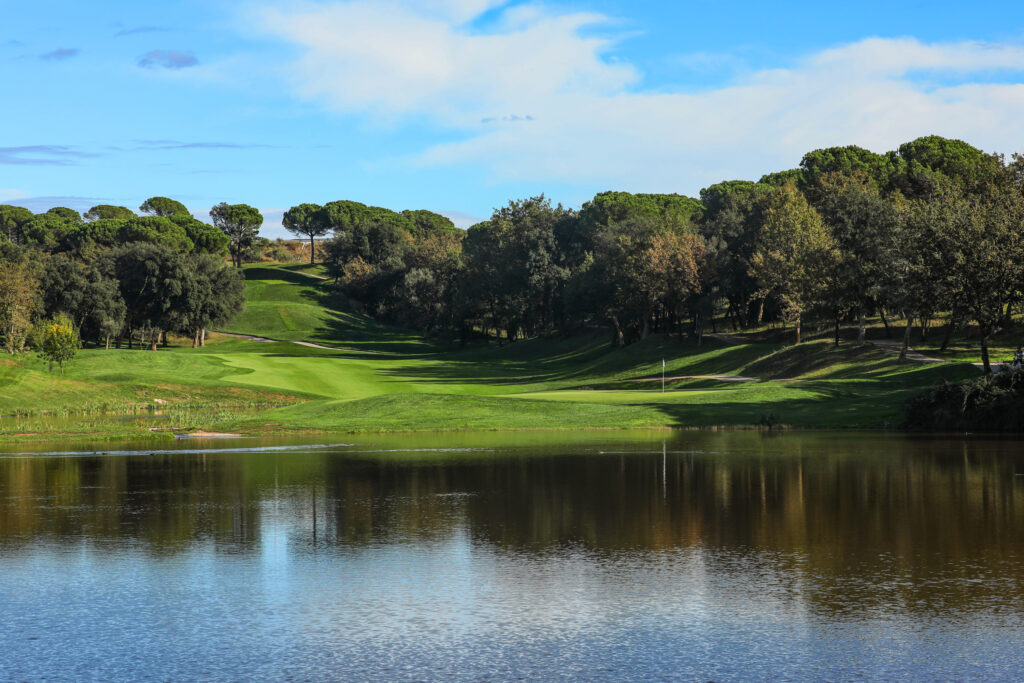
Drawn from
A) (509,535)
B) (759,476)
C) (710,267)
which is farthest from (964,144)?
Result: (509,535)

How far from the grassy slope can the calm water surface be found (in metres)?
14.8

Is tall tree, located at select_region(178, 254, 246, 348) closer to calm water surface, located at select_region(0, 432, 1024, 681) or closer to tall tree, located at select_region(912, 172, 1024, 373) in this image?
tall tree, located at select_region(912, 172, 1024, 373)

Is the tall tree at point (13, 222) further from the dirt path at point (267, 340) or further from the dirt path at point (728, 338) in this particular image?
the dirt path at point (728, 338)

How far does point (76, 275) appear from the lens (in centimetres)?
11000

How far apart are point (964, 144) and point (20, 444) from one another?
123m

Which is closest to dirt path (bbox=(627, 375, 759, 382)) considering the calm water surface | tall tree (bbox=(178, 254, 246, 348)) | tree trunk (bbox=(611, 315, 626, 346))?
tree trunk (bbox=(611, 315, 626, 346))

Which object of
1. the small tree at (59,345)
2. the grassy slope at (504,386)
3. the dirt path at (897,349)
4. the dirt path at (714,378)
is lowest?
the dirt path at (714,378)

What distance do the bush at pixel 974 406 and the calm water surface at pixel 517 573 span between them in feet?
34.3

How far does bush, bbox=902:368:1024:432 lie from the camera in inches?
1339

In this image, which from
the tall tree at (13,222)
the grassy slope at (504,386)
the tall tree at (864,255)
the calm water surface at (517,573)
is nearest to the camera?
the calm water surface at (517,573)

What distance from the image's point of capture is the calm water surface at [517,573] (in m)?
9.09

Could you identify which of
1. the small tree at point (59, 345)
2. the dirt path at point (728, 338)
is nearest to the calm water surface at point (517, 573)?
the small tree at point (59, 345)

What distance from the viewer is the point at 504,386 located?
76.1 m

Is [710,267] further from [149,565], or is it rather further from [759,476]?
[149,565]
